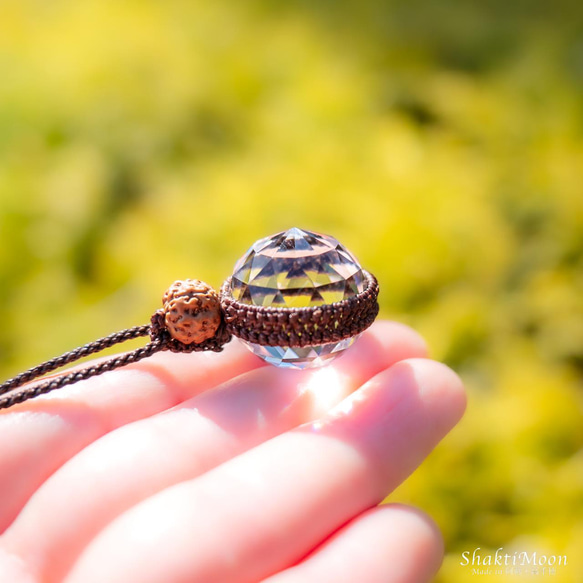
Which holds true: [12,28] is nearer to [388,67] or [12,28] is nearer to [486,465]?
[388,67]

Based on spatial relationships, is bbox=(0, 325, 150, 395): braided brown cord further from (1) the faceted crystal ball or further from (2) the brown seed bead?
(1) the faceted crystal ball

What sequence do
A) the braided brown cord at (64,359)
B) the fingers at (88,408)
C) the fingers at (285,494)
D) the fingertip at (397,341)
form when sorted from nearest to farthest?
1. the fingers at (285,494)
2. the fingers at (88,408)
3. the braided brown cord at (64,359)
4. the fingertip at (397,341)

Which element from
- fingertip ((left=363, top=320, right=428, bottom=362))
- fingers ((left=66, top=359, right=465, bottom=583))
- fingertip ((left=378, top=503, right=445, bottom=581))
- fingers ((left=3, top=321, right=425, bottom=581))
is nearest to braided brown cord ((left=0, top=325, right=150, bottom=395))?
fingers ((left=3, top=321, right=425, bottom=581))

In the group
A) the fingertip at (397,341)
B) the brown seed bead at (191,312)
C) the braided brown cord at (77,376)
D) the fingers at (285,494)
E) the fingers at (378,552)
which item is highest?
the brown seed bead at (191,312)

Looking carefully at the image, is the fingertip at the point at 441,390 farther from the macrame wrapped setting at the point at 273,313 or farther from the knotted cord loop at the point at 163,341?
the knotted cord loop at the point at 163,341

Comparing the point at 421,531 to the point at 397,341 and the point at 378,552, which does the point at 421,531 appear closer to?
the point at 378,552

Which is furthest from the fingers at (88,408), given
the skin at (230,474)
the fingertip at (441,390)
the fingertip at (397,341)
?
the fingertip at (441,390)

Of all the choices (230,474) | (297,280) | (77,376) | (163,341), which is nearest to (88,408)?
(77,376)
